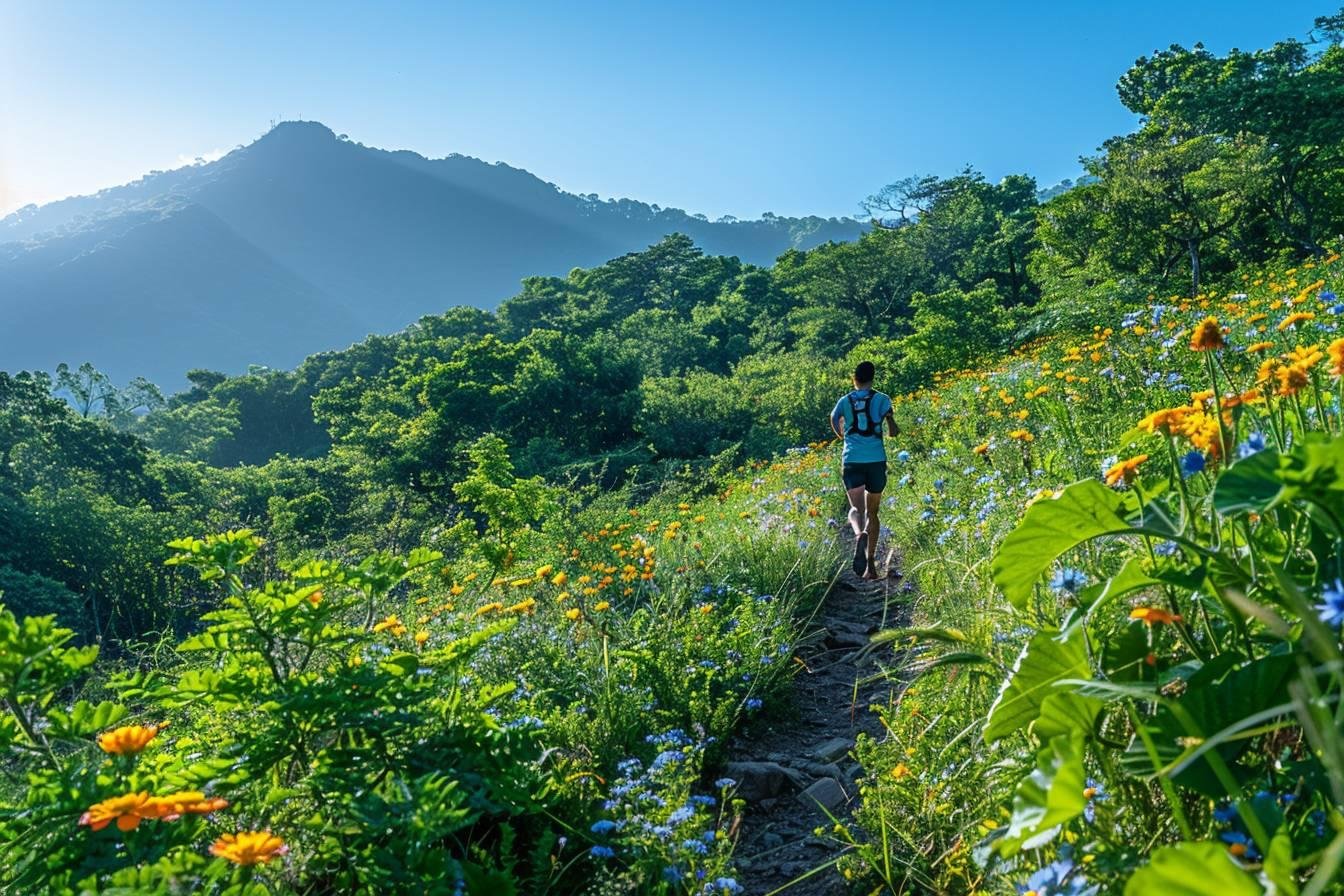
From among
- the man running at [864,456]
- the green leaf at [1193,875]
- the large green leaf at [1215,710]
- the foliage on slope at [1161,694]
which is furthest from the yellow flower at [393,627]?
the man running at [864,456]

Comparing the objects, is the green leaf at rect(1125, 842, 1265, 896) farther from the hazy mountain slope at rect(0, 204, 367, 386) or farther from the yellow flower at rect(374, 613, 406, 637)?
the hazy mountain slope at rect(0, 204, 367, 386)

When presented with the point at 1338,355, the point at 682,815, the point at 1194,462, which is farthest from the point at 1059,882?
the point at 1338,355

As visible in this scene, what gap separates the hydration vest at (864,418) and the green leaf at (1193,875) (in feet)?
15.3

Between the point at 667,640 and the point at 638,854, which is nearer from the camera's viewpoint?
the point at 638,854

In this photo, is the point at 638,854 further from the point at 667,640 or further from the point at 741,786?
the point at 667,640

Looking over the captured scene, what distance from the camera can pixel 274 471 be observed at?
1225 inches

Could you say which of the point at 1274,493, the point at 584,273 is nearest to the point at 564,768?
the point at 1274,493

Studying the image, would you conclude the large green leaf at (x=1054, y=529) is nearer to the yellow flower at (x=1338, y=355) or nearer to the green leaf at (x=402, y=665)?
the yellow flower at (x=1338, y=355)

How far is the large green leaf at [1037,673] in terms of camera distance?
1328 mm

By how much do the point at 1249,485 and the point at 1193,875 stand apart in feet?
1.69

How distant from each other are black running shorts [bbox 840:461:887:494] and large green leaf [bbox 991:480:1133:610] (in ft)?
→ 12.6

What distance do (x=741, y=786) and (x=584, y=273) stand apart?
151 ft

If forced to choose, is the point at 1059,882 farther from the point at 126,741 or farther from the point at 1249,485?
the point at 126,741

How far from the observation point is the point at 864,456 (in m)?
5.27
